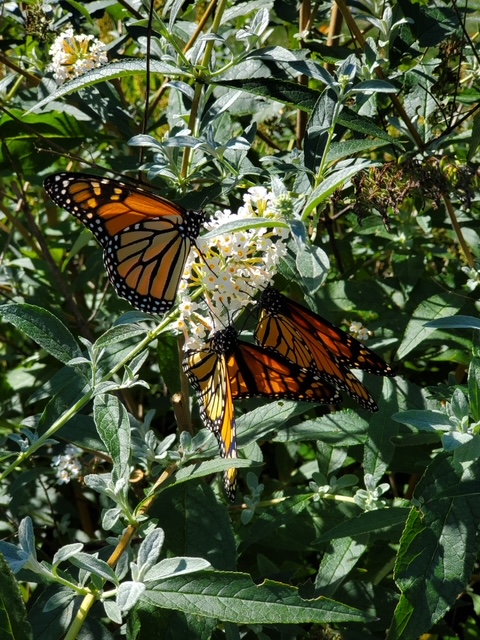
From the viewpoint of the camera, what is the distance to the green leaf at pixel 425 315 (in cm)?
220

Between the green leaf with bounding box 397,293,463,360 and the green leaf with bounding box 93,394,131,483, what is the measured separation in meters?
0.85

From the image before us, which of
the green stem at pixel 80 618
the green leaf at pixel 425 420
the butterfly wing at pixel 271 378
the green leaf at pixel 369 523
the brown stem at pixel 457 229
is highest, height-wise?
the brown stem at pixel 457 229

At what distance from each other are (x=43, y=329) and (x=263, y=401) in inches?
33.3

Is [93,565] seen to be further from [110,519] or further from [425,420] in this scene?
[425,420]

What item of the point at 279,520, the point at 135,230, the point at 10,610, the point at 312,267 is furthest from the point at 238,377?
the point at 10,610

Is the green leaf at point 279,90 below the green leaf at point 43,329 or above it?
above

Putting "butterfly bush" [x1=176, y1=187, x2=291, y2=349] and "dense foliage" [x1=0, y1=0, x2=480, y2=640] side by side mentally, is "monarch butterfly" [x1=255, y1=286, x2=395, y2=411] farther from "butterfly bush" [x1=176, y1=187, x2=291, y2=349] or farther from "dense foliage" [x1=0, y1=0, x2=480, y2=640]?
"butterfly bush" [x1=176, y1=187, x2=291, y2=349]

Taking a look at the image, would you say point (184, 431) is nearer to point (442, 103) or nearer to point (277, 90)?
point (277, 90)

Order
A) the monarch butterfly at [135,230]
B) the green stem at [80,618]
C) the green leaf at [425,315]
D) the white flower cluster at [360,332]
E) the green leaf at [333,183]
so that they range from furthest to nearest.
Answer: the white flower cluster at [360,332] → the green leaf at [425,315] → the monarch butterfly at [135,230] → the green stem at [80,618] → the green leaf at [333,183]

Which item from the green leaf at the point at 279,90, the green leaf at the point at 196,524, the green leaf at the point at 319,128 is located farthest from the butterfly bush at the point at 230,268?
the green leaf at the point at 196,524

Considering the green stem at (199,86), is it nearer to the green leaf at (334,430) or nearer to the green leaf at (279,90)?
the green leaf at (279,90)

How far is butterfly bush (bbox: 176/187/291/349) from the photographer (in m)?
1.71

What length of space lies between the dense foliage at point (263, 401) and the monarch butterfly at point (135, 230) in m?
0.09

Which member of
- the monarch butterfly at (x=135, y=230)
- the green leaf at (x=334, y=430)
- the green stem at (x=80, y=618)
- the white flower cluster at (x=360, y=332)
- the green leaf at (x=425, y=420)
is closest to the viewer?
the green stem at (x=80, y=618)
